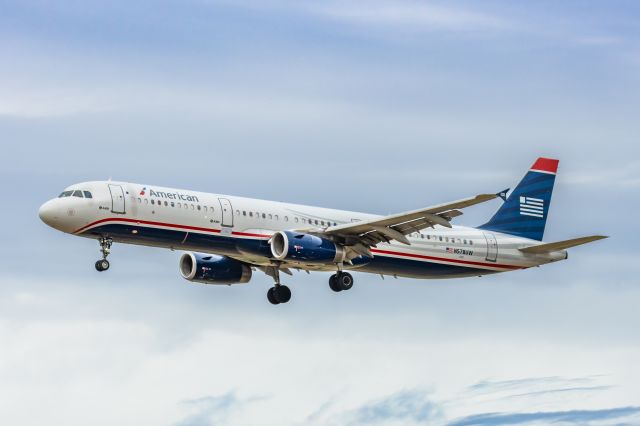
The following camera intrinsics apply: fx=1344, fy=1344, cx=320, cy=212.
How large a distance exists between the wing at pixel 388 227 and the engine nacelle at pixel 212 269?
6529mm

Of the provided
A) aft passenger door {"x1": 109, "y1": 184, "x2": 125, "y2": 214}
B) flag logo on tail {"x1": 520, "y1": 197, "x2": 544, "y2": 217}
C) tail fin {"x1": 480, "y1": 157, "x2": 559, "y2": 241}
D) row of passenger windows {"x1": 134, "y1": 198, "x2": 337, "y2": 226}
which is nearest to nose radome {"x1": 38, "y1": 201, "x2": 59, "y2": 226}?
aft passenger door {"x1": 109, "y1": 184, "x2": 125, "y2": 214}

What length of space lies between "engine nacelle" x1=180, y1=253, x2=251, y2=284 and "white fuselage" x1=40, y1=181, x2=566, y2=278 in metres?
2.47

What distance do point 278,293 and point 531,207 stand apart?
48.1ft

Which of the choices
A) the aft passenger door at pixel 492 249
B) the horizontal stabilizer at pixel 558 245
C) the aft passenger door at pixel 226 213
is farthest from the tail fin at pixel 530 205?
the aft passenger door at pixel 226 213

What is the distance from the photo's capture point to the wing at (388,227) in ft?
193

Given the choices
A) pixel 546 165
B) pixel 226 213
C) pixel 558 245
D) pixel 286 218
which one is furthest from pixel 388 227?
pixel 546 165

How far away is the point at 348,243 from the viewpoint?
204 ft

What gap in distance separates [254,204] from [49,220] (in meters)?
9.51

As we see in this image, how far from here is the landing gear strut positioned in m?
66.4

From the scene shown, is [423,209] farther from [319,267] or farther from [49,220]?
[49,220]

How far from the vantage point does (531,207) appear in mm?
71000

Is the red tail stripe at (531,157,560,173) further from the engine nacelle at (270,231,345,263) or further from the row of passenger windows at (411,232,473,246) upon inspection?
the engine nacelle at (270,231,345,263)

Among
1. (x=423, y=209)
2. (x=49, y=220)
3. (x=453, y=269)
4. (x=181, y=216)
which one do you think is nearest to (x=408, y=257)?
(x=453, y=269)

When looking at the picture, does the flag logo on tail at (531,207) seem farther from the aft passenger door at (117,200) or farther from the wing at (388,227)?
the aft passenger door at (117,200)
